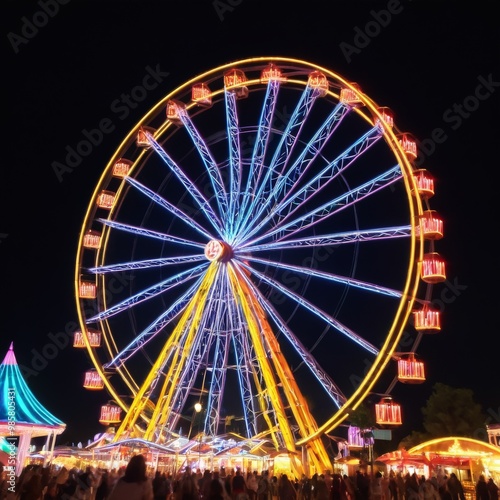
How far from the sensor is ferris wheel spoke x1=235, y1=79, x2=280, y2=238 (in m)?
20.5

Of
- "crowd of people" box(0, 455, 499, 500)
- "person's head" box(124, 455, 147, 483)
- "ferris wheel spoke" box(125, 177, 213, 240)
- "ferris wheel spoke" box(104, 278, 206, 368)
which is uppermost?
"ferris wheel spoke" box(125, 177, 213, 240)

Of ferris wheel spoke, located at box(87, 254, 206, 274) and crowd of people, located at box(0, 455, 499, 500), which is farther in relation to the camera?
ferris wheel spoke, located at box(87, 254, 206, 274)

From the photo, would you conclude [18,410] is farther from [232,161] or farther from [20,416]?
[232,161]

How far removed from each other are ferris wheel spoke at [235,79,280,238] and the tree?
93.5 feet

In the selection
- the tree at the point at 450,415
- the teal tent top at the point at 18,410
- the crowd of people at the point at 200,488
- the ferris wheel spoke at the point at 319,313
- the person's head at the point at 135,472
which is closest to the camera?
the person's head at the point at 135,472

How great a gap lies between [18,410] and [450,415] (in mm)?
31722

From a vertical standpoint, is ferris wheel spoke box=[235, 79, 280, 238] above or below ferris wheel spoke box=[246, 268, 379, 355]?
above

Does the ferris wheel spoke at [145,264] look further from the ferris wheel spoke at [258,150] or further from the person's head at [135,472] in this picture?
the person's head at [135,472]

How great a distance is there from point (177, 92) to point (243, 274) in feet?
28.7

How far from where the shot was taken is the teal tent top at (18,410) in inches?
854

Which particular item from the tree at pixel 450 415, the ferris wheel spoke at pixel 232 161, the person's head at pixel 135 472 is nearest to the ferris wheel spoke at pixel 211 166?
the ferris wheel spoke at pixel 232 161

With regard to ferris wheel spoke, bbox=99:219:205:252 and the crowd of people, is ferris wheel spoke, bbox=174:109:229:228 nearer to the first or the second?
ferris wheel spoke, bbox=99:219:205:252

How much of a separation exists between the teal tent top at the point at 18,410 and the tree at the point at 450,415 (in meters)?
27.9

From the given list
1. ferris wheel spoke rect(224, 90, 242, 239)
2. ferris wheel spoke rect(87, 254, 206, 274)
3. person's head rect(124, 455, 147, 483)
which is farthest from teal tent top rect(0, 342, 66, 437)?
person's head rect(124, 455, 147, 483)
